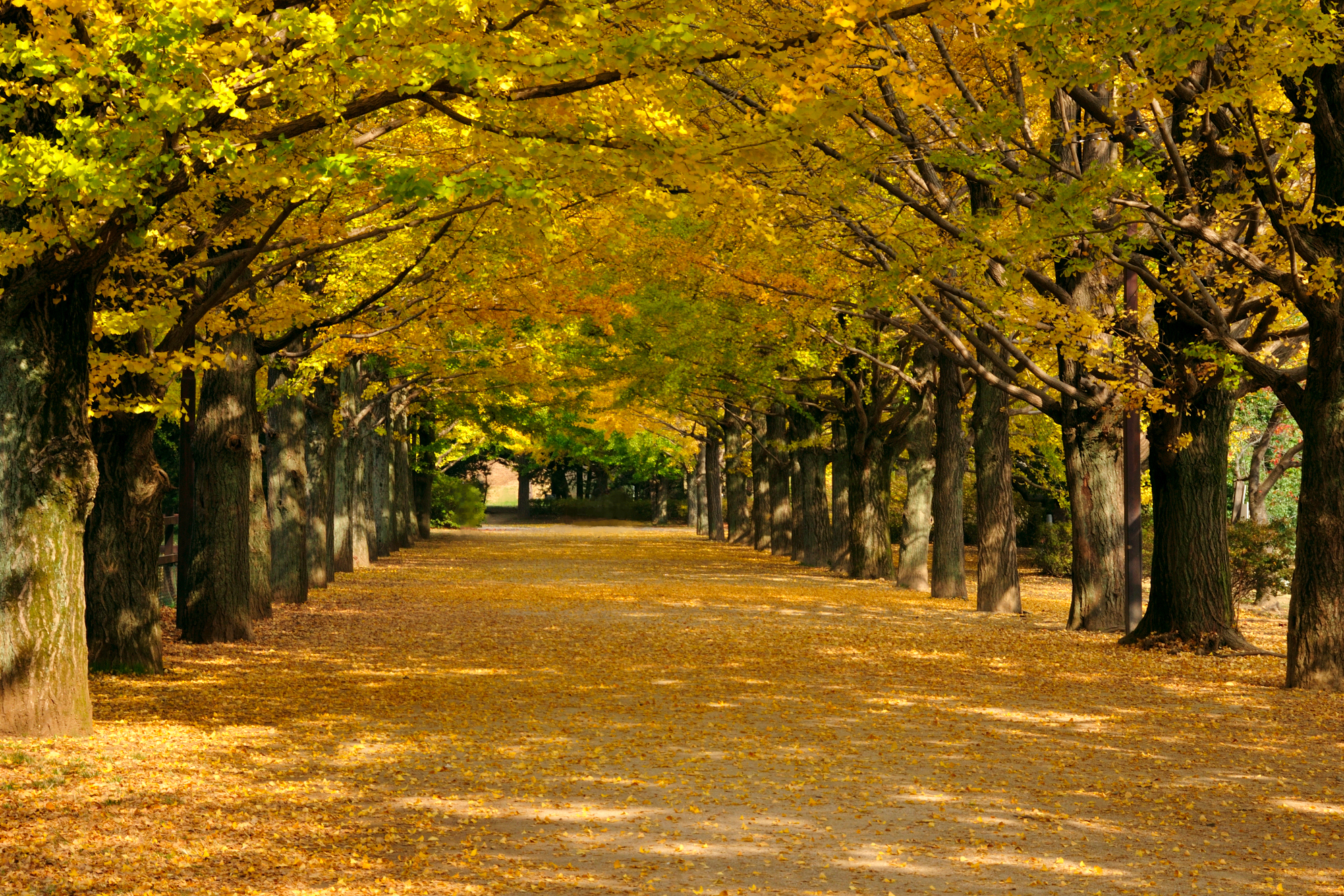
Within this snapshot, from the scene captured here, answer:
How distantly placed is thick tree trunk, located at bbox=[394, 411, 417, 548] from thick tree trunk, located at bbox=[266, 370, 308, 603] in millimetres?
16933

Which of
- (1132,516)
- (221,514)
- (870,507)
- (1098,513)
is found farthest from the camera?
(870,507)

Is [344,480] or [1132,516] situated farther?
[344,480]

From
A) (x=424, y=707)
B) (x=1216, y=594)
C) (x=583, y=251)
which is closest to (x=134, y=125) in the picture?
(x=424, y=707)

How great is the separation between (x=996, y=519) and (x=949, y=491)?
2.59 meters

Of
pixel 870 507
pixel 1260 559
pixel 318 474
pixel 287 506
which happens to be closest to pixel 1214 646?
pixel 1260 559

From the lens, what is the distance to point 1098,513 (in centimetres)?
1678

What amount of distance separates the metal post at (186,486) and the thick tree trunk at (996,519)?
37.4ft

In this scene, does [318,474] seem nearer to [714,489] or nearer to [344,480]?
[344,480]

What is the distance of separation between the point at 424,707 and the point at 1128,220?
7775 millimetres

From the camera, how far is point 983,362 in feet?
74.5

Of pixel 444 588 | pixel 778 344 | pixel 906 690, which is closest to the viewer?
pixel 906 690

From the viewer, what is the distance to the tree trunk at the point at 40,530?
8680 millimetres

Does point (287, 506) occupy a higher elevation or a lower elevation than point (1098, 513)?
higher

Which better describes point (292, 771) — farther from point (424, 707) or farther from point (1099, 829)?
point (1099, 829)
